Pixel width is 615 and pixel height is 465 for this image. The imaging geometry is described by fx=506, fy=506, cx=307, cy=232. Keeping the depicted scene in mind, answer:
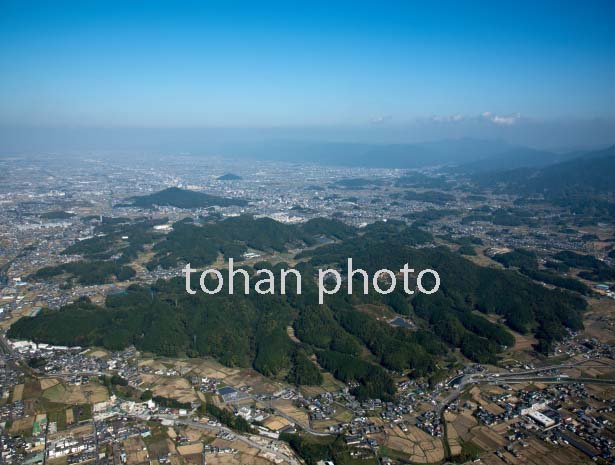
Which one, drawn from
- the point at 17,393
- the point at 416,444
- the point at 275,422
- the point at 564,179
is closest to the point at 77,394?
the point at 17,393

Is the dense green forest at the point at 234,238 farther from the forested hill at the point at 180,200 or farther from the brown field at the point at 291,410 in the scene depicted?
the brown field at the point at 291,410

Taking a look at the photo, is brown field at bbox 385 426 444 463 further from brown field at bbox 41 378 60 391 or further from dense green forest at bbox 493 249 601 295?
dense green forest at bbox 493 249 601 295

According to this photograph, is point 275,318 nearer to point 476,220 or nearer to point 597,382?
point 597,382

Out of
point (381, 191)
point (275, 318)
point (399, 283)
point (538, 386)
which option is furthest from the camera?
point (381, 191)

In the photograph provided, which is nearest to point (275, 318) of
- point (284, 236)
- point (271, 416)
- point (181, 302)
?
point (181, 302)

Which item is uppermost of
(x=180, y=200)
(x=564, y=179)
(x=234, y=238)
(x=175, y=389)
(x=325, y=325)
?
(x=564, y=179)

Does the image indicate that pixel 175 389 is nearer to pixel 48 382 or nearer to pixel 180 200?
pixel 48 382
